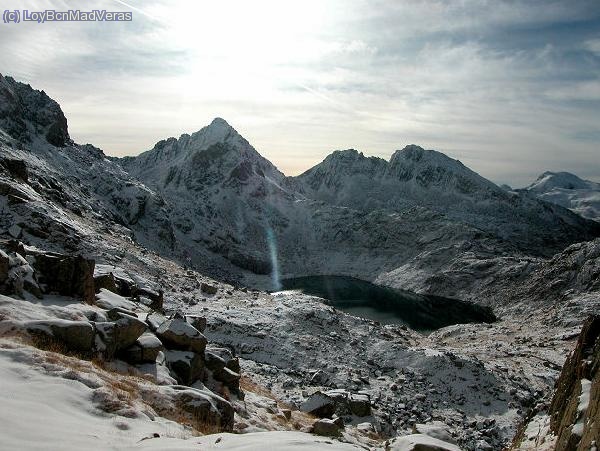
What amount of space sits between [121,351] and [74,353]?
2577 mm

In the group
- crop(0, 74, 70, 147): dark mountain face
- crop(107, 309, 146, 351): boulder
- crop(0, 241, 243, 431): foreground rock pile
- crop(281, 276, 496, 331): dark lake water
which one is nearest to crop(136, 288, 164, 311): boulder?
crop(0, 241, 243, 431): foreground rock pile

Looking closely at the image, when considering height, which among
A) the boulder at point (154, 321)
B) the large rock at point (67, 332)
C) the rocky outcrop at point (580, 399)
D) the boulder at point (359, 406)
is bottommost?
the boulder at point (359, 406)

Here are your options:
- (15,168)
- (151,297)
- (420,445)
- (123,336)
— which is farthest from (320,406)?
(15,168)

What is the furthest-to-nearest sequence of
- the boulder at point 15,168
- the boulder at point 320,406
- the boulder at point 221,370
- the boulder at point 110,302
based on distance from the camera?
the boulder at point 15,168
the boulder at point 320,406
the boulder at point 221,370
the boulder at point 110,302

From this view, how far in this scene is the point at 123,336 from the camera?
20328mm

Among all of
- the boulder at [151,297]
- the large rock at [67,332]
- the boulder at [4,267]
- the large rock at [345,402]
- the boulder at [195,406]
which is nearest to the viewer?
the boulder at [195,406]

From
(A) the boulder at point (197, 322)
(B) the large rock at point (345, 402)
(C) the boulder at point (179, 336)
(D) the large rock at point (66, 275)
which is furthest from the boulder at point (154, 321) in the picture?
(B) the large rock at point (345, 402)

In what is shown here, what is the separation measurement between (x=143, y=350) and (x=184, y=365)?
2.07 metres

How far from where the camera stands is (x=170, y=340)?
75.1 ft

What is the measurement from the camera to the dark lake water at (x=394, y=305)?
110188 millimetres

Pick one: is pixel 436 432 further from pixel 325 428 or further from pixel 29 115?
pixel 29 115

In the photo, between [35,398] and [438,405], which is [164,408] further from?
[438,405]

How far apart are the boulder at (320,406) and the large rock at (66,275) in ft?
55.3

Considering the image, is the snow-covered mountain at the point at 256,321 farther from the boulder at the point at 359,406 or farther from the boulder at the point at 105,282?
the boulder at the point at 359,406
